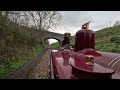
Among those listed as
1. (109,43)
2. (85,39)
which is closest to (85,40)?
(85,39)

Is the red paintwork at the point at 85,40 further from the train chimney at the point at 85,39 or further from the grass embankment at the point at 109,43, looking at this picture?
the grass embankment at the point at 109,43

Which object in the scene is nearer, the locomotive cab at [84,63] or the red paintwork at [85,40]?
the locomotive cab at [84,63]

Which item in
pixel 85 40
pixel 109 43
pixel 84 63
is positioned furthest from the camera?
pixel 109 43

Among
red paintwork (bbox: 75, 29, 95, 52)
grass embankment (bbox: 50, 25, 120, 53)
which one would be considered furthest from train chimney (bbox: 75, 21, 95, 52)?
grass embankment (bbox: 50, 25, 120, 53)

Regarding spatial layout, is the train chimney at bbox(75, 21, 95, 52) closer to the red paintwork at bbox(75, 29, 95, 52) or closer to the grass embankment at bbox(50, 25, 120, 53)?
the red paintwork at bbox(75, 29, 95, 52)

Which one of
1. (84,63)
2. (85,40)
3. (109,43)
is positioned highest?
(85,40)

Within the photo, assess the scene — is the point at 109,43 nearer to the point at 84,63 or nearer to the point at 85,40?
the point at 85,40

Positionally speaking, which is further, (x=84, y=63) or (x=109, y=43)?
(x=109, y=43)

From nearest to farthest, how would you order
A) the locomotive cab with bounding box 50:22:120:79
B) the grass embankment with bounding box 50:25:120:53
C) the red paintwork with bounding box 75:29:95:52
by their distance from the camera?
the locomotive cab with bounding box 50:22:120:79, the red paintwork with bounding box 75:29:95:52, the grass embankment with bounding box 50:25:120:53

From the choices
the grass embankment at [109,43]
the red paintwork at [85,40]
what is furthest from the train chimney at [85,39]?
the grass embankment at [109,43]
